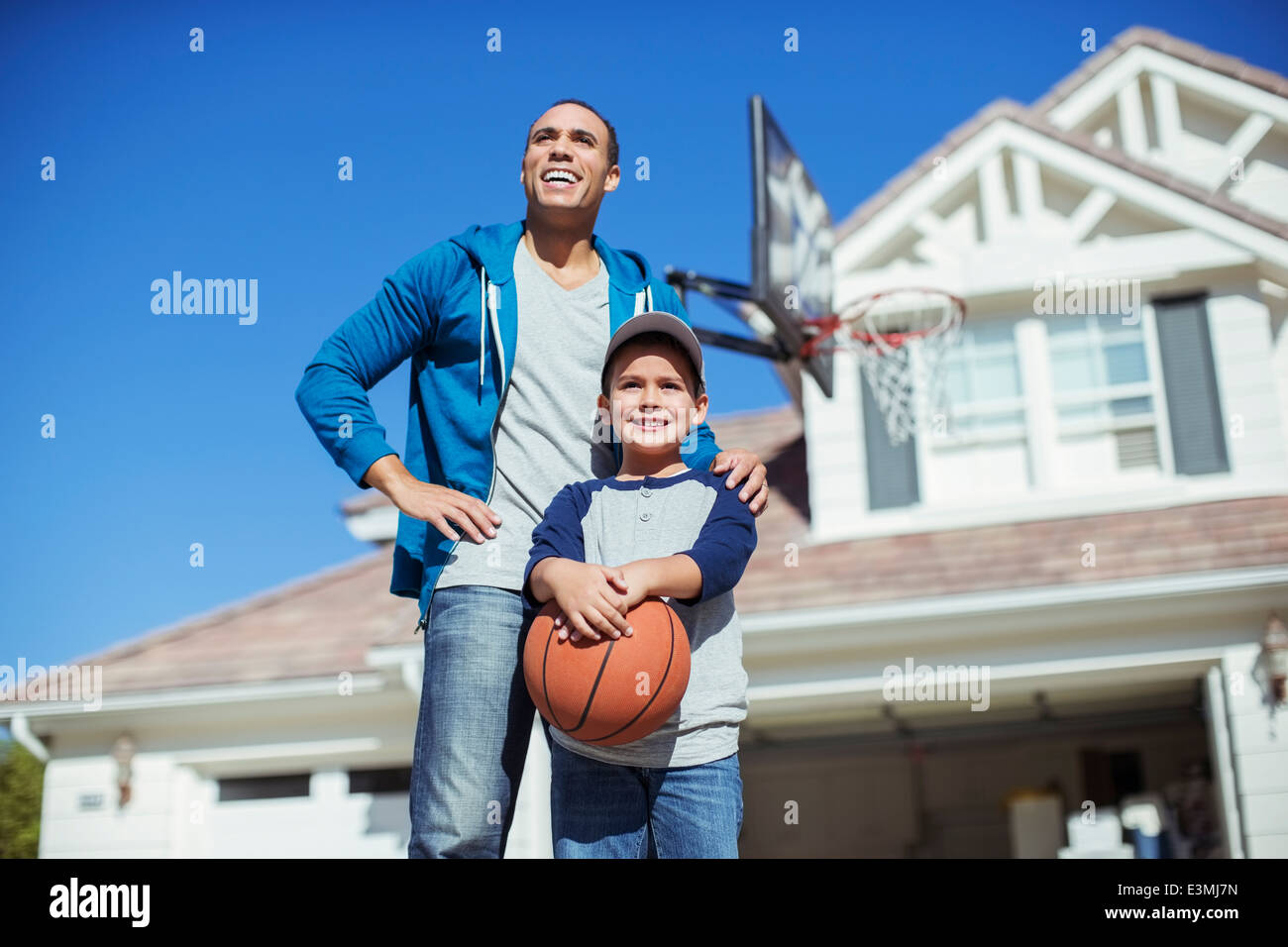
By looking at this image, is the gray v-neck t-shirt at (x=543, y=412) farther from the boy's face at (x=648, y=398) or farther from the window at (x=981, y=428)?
the window at (x=981, y=428)

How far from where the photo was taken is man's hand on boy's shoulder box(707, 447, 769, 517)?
2.86 m

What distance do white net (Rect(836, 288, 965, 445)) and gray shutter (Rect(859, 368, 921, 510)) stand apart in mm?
79

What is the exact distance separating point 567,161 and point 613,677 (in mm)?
1289

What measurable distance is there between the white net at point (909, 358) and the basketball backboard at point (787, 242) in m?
0.47

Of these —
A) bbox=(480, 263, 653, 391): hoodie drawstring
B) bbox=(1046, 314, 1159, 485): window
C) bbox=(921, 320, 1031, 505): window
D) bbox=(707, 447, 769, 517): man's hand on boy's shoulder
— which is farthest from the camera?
bbox=(921, 320, 1031, 505): window

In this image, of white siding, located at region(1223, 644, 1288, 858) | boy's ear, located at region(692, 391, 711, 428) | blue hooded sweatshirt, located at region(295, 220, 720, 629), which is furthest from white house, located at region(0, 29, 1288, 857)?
blue hooded sweatshirt, located at region(295, 220, 720, 629)

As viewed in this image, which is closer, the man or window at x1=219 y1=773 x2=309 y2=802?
the man

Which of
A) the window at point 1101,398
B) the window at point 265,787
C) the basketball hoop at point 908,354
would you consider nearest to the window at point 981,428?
the basketball hoop at point 908,354

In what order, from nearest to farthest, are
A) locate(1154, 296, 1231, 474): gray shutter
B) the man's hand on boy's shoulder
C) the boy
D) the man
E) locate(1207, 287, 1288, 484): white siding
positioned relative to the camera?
the boy, the man, the man's hand on boy's shoulder, locate(1207, 287, 1288, 484): white siding, locate(1154, 296, 1231, 474): gray shutter

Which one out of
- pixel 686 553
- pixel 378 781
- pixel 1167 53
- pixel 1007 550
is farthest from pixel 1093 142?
pixel 686 553

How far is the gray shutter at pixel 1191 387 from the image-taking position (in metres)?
9.58

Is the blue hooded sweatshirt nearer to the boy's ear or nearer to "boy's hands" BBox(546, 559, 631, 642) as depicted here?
the boy's ear

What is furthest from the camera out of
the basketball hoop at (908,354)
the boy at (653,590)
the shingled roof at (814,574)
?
the basketball hoop at (908,354)
